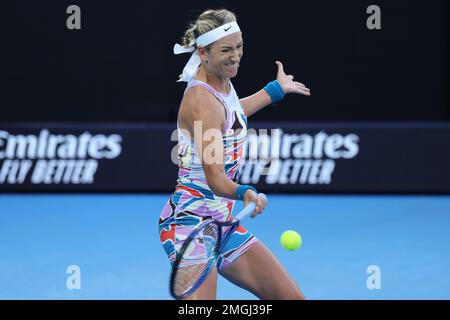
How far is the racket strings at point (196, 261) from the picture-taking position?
423cm

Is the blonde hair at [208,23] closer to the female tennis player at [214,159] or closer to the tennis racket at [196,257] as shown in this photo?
the female tennis player at [214,159]

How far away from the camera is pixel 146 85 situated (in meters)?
11.3

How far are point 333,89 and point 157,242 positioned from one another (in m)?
3.91

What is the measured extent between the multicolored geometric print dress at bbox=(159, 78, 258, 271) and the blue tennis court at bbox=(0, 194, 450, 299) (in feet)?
5.95

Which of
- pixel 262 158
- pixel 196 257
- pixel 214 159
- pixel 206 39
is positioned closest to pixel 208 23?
pixel 206 39

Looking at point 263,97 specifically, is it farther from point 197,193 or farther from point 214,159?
point 214,159

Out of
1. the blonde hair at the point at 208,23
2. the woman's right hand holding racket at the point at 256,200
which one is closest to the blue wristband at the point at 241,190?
the woman's right hand holding racket at the point at 256,200

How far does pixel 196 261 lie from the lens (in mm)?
4297

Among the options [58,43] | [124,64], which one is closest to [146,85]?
[124,64]

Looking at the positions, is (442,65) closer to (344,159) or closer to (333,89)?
(333,89)

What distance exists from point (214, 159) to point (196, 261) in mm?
483

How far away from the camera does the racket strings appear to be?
167 inches

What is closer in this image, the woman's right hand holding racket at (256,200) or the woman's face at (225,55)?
the woman's right hand holding racket at (256,200)

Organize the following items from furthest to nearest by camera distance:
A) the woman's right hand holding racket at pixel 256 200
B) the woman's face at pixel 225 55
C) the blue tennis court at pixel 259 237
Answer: the blue tennis court at pixel 259 237
the woman's face at pixel 225 55
the woman's right hand holding racket at pixel 256 200
